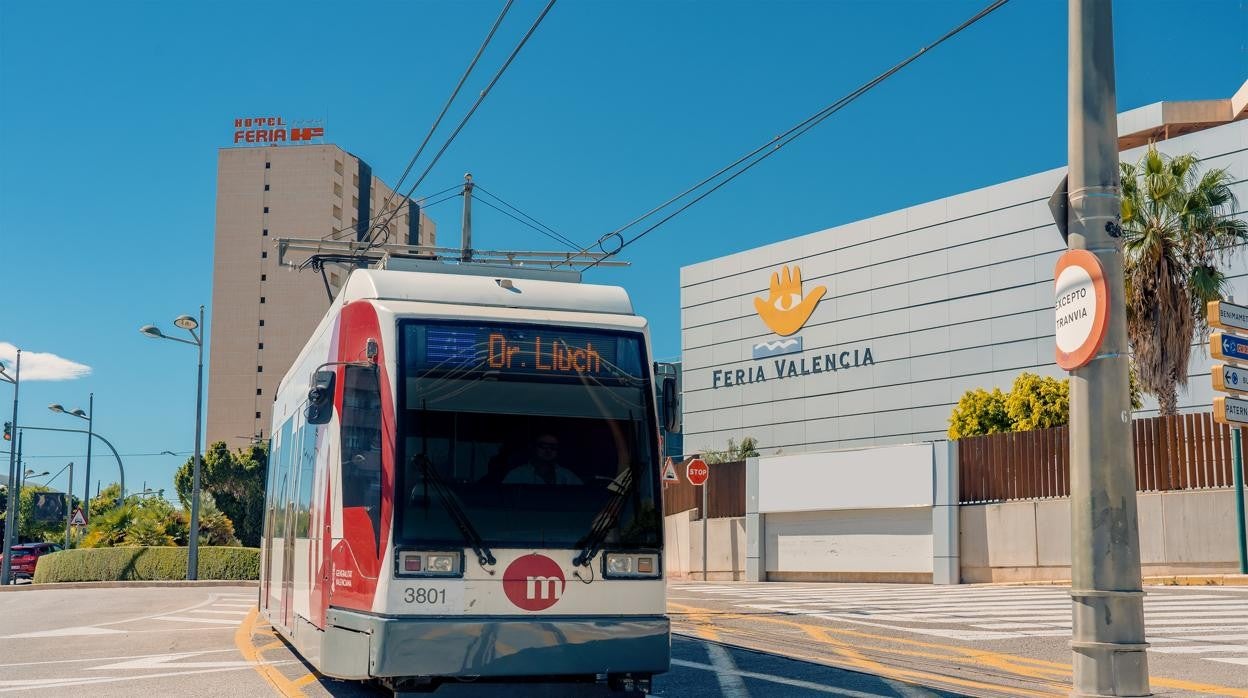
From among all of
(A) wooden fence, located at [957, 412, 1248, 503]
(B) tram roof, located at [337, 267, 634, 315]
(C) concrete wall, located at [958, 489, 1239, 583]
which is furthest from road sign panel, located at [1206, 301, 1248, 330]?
(B) tram roof, located at [337, 267, 634, 315]

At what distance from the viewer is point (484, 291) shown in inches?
346

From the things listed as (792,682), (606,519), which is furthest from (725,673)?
(606,519)

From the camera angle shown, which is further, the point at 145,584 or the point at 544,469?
the point at 145,584

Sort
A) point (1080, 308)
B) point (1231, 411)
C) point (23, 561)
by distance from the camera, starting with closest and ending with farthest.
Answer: point (1080, 308) < point (1231, 411) < point (23, 561)

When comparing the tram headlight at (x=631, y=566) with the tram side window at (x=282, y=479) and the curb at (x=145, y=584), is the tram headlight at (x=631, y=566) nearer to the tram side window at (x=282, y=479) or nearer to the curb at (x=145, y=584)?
the tram side window at (x=282, y=479)

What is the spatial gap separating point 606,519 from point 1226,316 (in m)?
12.5

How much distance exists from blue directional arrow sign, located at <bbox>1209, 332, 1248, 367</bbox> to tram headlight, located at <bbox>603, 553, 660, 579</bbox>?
469 inches

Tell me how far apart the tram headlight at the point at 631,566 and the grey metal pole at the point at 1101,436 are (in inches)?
109

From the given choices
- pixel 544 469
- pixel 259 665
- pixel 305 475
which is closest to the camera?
pixel 544 469

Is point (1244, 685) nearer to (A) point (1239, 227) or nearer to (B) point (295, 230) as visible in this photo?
(A) point (1239, 227)

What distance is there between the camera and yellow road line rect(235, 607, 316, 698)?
9.64 meters

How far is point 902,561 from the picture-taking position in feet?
95.6

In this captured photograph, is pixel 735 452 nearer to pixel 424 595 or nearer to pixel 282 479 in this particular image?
pixel 282 479

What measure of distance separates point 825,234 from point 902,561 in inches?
1403
